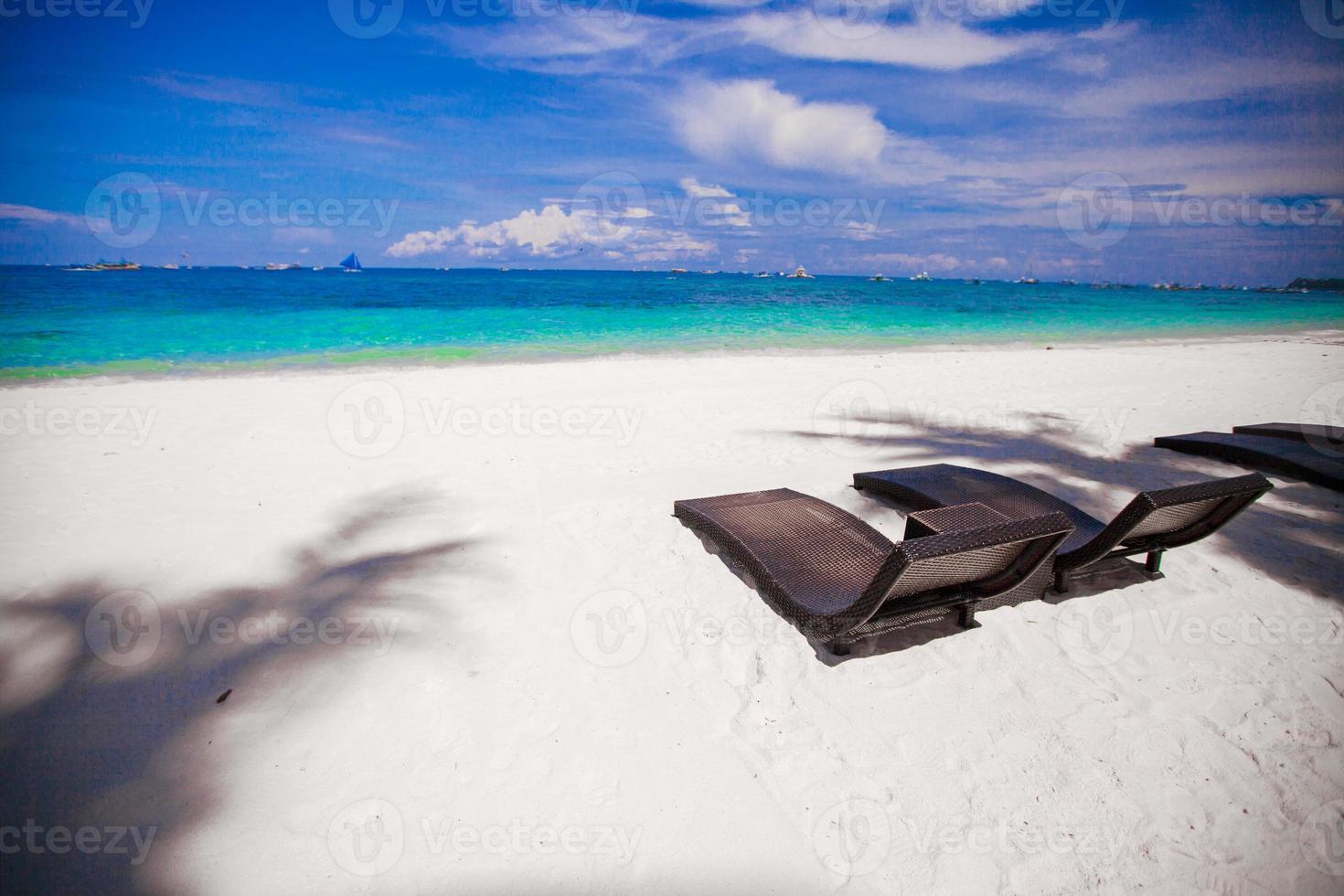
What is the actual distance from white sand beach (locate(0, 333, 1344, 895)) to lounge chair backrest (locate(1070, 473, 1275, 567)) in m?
0.27

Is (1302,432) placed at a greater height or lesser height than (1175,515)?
lesser

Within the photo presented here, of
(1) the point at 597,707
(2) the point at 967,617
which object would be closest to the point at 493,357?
(1) the point at 597,707

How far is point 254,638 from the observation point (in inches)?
115

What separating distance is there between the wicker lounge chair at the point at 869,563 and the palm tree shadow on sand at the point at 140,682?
180cm

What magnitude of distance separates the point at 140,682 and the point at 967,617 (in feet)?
12.7

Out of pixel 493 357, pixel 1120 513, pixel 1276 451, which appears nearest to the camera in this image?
pixel 1120 513

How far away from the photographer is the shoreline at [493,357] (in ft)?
40.4

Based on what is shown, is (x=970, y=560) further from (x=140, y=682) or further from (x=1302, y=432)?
(x=1302, y=432)

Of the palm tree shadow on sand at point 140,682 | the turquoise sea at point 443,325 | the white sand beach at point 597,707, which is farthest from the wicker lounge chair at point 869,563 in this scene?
the turquoise sea at point 443,325

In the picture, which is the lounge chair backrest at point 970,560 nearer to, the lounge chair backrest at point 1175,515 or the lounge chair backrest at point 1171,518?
→ the lounge chair backrest at point 1175,515

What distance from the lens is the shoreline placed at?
12.3 meters

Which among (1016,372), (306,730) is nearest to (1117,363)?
(1016,372)

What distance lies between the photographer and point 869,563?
328 cm

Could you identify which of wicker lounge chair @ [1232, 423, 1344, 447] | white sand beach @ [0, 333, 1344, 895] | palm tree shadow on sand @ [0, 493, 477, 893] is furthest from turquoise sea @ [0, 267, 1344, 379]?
palm tree shadow on sand @ [0, 493, 477, 893]
